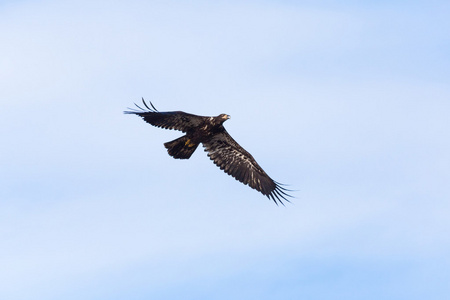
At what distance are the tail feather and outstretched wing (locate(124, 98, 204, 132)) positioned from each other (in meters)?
0.42

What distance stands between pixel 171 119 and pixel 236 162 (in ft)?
8.95

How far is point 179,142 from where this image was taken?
2552cm

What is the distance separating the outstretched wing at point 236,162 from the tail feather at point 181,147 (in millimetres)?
962

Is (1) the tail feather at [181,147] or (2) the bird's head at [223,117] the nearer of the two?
(1) the tail feather at [181,147]

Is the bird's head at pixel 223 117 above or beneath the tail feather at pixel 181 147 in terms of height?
above

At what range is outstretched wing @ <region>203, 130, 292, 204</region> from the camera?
26328mm

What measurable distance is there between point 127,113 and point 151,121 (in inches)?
33.6

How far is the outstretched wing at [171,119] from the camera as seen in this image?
25375 mm

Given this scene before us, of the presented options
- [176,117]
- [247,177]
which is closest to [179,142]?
[176,117]

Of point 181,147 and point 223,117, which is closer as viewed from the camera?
point 181,147

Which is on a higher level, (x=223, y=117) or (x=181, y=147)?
(x=223, y=117)

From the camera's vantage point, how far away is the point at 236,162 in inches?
1051

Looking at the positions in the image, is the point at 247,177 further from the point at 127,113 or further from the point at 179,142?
the point at 127,113

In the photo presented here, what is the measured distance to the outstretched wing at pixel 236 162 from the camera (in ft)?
86.4
